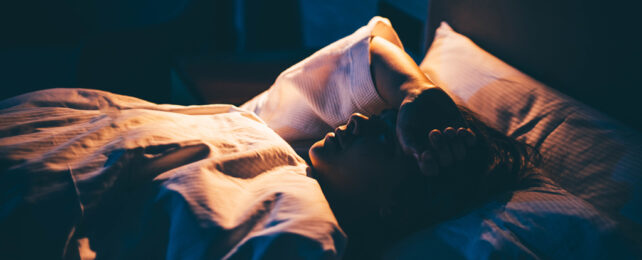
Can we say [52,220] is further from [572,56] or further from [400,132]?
[572,56]

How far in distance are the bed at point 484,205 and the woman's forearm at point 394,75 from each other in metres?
0.18

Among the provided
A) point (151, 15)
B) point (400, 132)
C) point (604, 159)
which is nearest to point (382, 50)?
point (400, 132)

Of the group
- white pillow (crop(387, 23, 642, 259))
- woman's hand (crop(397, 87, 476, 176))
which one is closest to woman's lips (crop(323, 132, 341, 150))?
woman's hand (crop(397, 87, 476, 176))

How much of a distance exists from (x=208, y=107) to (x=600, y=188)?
101 cm

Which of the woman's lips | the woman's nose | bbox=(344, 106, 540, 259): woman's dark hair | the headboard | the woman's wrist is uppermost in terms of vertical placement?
the headboard

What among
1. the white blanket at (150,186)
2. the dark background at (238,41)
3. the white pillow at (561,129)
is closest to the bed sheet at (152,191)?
the white blanket at (150,186)

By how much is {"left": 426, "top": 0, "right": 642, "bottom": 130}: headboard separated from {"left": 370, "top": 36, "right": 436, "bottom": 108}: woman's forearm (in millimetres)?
357

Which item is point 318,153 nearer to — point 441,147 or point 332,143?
point 332,143

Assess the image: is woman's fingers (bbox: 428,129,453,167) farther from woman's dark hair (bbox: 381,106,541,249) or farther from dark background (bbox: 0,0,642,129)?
dark background (bbox: 0,0,642,129)

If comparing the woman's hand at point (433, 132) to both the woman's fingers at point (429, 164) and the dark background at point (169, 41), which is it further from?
the dark background at point (169, 41)

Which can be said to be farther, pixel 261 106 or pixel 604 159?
pixel 261 106

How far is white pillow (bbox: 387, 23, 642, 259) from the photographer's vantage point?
0.62 metres

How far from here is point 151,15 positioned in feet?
9.15

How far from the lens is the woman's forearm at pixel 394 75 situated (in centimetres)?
88
